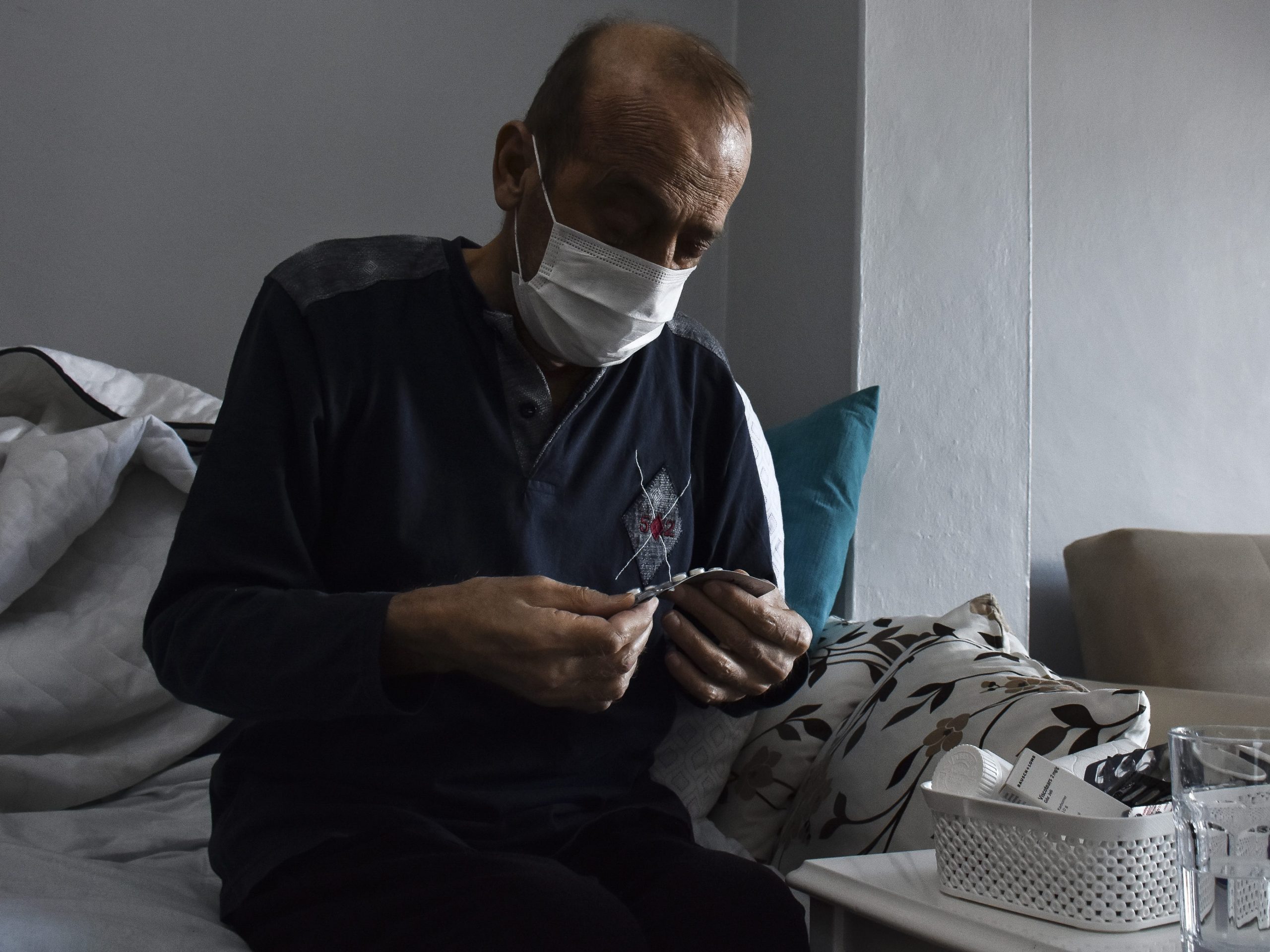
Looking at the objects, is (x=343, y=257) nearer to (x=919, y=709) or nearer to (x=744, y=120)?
(x=744, y=120)

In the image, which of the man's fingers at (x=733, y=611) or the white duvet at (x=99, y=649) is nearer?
the man's fingers at (x=733, y=611)

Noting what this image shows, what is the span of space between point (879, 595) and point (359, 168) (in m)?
1.26

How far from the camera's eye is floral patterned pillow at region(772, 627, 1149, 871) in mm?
932

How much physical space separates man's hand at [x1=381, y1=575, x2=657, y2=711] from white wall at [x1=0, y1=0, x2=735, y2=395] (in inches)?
→ 50.3

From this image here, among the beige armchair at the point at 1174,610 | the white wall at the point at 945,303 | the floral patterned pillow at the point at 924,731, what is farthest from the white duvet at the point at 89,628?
the beige armchair at the point at 1174,610

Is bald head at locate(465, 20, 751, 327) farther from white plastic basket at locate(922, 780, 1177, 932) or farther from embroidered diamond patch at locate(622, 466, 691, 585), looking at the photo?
white plastic basket at locate(922, 780, 1177, 932)

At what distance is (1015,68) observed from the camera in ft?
6.27

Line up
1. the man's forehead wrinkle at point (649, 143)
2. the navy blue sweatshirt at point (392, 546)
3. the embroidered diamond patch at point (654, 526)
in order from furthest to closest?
the embroidered diamond patch at point (654, 526), the man's forehead wrinkle at point (649, 143), the navy blue sweatshirt at point (392, 546)

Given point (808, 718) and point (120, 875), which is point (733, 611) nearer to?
point (808, 718)

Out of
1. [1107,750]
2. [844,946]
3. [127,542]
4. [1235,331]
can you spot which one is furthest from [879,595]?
[1235,331]

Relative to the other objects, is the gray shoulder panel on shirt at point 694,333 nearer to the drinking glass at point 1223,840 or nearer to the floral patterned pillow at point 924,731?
the floral patterned pillow at point 924,731

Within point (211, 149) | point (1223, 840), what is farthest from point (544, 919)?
point (211, 149)

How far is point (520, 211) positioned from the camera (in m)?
1.05

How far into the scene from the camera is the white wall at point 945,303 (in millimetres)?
1784
